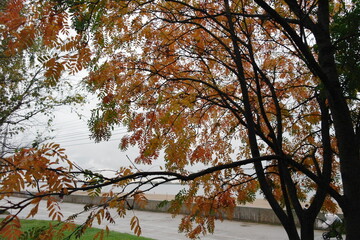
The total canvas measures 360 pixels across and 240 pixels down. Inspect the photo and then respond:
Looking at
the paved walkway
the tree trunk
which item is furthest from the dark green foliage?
the paved walkway

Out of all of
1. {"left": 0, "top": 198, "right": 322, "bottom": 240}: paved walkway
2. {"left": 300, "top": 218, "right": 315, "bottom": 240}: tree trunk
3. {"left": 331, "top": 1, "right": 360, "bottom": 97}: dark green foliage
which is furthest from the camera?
{"left": 0, "top": 198, "right": 322, "bottom": 240}: paved walkway

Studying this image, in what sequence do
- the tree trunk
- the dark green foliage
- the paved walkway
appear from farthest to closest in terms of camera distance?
the paved walkway
the tree trunk
the dark green foliage

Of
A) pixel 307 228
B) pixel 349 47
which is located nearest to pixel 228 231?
pixel 307 228

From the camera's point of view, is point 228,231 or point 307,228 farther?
point 228,231

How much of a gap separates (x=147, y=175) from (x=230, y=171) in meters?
3.02

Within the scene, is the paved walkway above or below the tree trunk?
below

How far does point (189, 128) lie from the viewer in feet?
16.4

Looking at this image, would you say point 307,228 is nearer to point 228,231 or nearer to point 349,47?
point 349,47

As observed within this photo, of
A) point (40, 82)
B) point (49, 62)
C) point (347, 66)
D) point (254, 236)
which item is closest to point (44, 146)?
point (49, 62)

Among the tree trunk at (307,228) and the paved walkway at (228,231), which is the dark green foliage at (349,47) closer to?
the tree trunk at (307,228)

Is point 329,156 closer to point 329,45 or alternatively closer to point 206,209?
point 329,45

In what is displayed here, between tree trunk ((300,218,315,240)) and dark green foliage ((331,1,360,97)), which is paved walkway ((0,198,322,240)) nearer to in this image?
tree trunk ((300,218,315,240))

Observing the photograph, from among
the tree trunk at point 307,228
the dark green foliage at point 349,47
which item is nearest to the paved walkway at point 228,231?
the tree trunk at point 307,228

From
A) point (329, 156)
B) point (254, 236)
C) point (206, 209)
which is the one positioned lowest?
point (254, 236)
